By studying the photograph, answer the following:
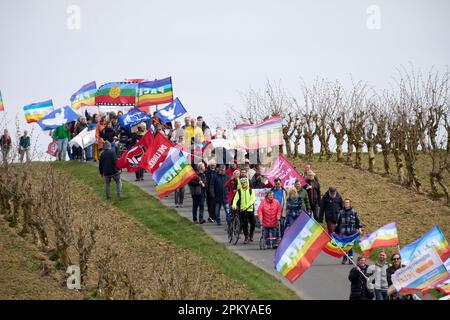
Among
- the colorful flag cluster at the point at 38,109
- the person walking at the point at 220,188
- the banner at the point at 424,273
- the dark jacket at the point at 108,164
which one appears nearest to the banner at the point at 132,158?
the dark jacket at the point at 108,164

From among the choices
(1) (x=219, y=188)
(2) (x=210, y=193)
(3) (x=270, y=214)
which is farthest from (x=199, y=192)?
(3) (x=270, y=214)

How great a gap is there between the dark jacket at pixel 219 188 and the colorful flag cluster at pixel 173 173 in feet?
2.03

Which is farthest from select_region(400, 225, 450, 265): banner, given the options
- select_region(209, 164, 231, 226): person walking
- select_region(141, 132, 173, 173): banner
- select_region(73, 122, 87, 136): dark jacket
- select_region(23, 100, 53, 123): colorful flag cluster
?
select_region(23, 100, 53, 123): colorful flag cluster

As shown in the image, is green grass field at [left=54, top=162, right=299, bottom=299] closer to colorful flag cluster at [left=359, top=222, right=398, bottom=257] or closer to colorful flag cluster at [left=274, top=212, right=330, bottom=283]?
colorful flag cluster at [left=274, top=212, right=330, bottom=283]

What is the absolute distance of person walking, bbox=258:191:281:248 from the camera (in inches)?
1400

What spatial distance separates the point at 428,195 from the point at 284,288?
45.5ft

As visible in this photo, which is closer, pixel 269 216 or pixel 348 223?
pixel 348 223

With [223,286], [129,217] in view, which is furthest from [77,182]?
[223,286]

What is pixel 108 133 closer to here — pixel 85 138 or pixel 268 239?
pixel 85 138

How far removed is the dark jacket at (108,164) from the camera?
41.8 m

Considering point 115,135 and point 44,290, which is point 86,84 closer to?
point 115,135

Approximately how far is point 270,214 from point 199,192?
136 inches

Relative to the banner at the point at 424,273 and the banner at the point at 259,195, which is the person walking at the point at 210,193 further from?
the banner at the point at 424,273

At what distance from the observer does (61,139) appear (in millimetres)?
50562
